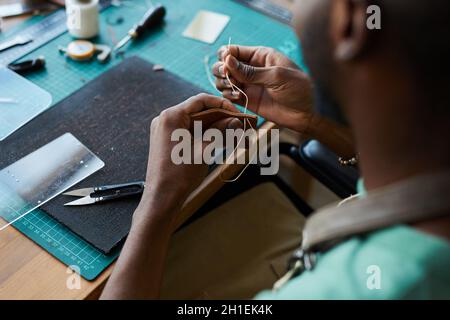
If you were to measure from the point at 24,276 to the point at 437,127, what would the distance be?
0.71 metres

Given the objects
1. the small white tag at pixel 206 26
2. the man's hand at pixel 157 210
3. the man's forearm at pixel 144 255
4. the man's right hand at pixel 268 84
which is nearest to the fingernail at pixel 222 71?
the man's right hand at pixel 268 84

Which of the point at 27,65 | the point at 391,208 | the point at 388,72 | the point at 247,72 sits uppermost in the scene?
the point at 388,72

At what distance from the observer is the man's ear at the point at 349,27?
0.52 metres

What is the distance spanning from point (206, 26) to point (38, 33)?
461mm

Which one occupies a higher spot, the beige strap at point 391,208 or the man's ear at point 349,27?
the man's ear at point 349,27

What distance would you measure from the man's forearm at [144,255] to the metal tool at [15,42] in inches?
25.6

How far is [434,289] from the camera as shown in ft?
1.89

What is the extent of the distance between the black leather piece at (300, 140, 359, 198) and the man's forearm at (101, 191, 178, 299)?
421mm

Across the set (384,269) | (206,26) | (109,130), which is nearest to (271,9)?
(206,26)

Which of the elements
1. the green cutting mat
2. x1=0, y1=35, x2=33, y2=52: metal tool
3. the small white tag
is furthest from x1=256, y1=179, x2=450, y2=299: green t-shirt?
x1=0, y1=35, x2=33, y2=52: metal tool

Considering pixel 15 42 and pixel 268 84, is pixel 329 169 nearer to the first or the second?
pixel 268 84

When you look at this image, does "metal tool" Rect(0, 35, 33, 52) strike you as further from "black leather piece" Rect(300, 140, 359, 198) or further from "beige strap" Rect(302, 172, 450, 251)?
"beige strap" Rect(302, 172, 450, 251)

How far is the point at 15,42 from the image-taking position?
124 cm

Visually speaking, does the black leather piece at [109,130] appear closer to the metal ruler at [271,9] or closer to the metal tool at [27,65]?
the metal tool at [27,65]
